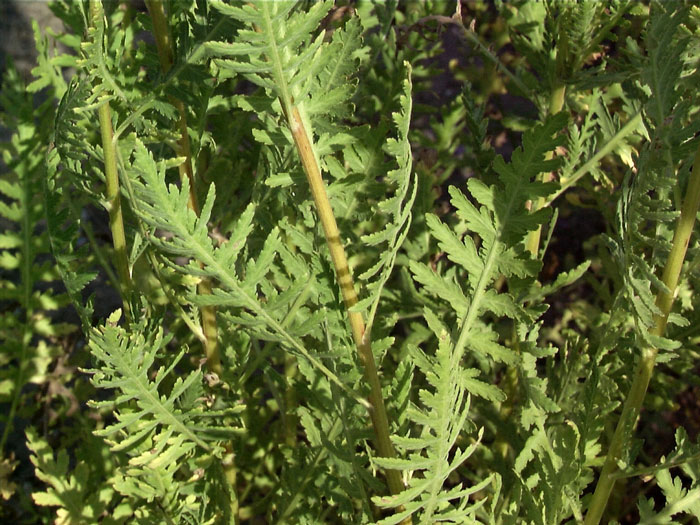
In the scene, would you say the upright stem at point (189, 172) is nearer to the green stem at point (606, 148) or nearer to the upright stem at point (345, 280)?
the upright stem at point (345, 280)

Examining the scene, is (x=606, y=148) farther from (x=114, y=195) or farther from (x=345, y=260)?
(x=114, y=195)

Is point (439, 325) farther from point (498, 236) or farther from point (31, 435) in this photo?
point (31, 435)

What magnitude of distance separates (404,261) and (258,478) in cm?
35

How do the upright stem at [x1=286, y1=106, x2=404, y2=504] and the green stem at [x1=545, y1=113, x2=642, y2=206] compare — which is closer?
the upright stem at [x1=286, y1=106, x2=404, y2=504]

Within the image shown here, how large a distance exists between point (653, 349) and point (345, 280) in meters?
0.28

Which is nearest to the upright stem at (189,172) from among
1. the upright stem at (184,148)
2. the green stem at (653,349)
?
the upright stem at (184,148)

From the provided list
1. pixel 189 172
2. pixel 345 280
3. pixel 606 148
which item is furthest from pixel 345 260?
pixel 606 148

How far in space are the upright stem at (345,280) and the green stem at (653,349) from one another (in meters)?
0.19

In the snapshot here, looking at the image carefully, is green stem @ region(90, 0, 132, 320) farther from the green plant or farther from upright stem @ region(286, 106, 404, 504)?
upright stem @ region(286, 106, 404, 504)

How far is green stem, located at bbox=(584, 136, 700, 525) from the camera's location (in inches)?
23.6

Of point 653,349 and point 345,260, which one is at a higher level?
point 345,260

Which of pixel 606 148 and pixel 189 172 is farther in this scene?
pixel 606 148

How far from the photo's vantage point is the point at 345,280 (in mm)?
590

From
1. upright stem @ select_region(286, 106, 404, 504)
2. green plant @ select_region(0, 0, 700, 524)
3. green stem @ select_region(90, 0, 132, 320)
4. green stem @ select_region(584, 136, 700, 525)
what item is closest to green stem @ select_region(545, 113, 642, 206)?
green plant @ select_region(0, 0, 700, 524)
